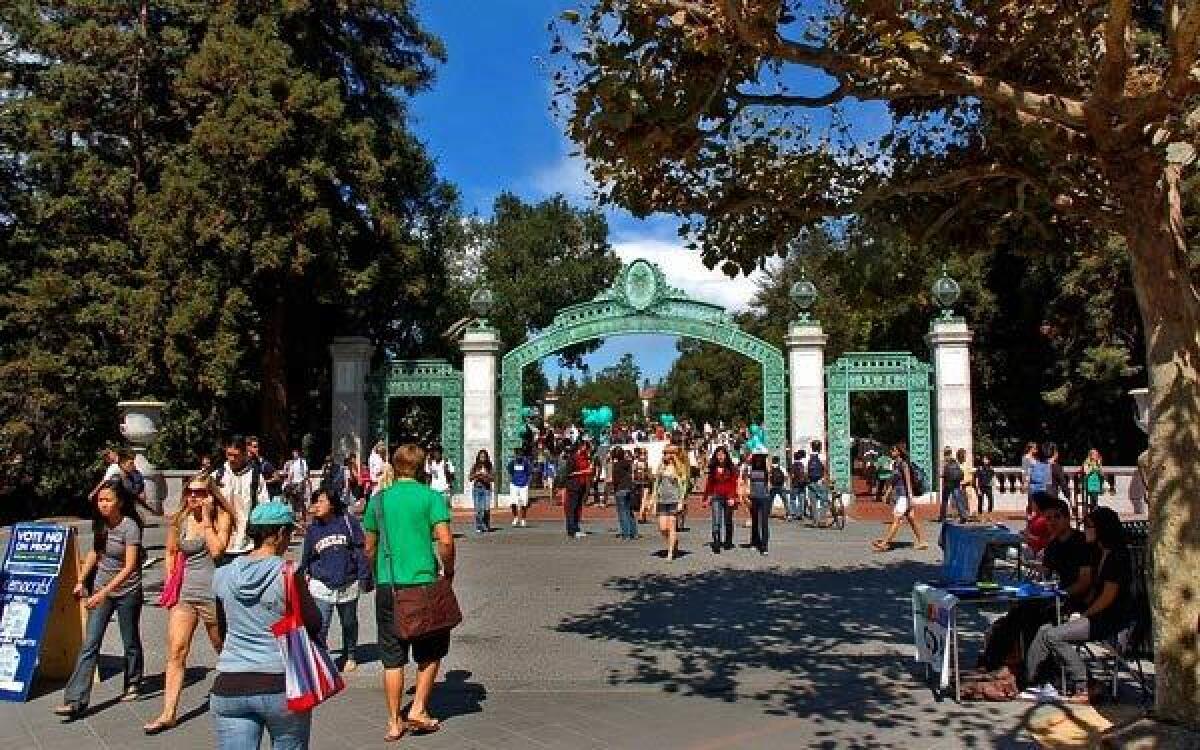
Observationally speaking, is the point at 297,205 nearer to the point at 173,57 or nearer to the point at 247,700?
the point at 173,57

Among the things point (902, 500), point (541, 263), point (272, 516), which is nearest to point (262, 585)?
point (272, 516)

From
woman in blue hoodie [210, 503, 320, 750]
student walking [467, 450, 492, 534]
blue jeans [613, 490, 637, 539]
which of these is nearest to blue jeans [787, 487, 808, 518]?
blue jeans [613, 490, 637, 539]

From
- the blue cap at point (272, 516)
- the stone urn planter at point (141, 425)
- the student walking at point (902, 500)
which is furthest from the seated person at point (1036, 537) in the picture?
the stone urn planter at point (141, 425)

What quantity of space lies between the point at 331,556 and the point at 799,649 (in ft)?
12.9

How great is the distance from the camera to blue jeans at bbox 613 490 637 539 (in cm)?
1700

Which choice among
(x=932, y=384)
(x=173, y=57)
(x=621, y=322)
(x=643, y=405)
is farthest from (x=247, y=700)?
(x=643, y=405)

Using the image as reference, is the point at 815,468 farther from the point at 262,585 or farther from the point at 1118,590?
the point at 262,585

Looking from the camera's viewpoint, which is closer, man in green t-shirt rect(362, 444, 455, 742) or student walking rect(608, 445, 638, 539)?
man in green t-shirt rect(362, 444, 455, 742)

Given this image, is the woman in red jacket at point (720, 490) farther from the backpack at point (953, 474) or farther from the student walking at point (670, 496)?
the backpack at point (953, 474)

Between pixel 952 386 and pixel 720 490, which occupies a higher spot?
pixel 952 386

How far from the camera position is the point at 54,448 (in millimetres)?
23141

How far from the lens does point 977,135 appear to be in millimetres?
9250

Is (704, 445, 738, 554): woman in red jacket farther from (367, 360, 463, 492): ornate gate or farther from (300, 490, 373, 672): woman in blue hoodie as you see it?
(367, 360, 463, 492): ornate gate

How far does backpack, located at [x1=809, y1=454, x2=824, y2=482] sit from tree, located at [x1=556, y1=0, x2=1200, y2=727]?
1045 centimetres
